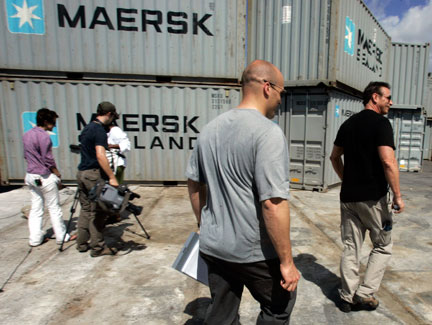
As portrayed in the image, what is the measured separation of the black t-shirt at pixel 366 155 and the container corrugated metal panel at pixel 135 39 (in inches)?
212

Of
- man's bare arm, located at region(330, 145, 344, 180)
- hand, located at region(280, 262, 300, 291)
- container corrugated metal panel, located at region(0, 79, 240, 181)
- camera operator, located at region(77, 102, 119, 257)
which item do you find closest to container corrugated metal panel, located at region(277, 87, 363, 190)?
container corrugated metal panel, located at region(0, 79, 240, 181)

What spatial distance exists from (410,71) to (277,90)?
12.4 metres

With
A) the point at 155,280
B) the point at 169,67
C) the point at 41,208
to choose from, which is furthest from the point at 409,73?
the point at 41,208

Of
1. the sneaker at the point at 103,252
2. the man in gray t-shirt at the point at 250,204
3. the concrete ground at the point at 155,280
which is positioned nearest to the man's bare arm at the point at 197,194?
the man in gray t-shirt at the point at 250,204

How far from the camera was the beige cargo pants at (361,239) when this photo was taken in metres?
2.41

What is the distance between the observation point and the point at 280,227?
1310 millimetres

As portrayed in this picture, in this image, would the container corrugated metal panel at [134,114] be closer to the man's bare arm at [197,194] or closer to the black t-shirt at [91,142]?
the black t-shirt at [91,142]

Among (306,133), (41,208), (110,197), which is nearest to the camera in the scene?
(110,197)

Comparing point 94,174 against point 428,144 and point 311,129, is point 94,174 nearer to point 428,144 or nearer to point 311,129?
point 311,129

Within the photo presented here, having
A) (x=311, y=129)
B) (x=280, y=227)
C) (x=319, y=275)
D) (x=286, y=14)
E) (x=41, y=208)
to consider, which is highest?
(x=286, y=14)

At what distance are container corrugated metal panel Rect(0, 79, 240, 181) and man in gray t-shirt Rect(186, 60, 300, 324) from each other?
6.03 metres

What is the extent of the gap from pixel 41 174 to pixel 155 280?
211 centimetres

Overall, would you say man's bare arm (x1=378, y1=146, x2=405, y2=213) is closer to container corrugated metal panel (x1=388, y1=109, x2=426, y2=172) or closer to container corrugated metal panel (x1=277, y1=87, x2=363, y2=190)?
container corrugated metal panel (x1=277, y1=87, x2=363, y2=190)

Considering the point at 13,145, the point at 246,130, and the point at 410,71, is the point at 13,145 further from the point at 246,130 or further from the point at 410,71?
the point at 410,71
